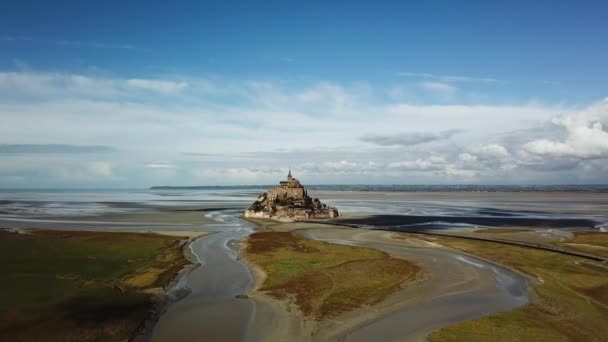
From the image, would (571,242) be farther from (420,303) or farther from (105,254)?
(105,254)

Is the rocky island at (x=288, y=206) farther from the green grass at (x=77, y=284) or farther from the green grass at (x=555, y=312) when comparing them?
the green grass at (x=555, y=312)

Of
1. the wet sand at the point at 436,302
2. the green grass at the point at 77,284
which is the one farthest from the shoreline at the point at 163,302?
the wet sand at the point at 436,302

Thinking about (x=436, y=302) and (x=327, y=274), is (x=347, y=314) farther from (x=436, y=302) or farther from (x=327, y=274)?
(x=327, y=274)

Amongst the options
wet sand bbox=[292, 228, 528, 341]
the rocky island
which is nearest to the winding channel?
wet sand bbox=[292, 228, 528, 341]

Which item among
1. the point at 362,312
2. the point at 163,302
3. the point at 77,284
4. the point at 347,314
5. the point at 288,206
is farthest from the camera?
the point at 288,206

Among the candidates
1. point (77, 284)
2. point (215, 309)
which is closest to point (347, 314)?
point (215, 309)

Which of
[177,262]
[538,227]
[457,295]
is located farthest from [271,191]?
[457,295]
